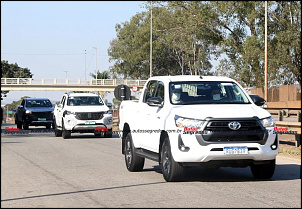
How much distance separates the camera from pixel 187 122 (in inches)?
467

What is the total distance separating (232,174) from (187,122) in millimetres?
2402

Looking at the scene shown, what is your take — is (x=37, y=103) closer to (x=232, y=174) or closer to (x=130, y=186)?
(x=232, y=174)

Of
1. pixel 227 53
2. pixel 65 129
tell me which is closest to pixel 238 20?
pixel 227 53

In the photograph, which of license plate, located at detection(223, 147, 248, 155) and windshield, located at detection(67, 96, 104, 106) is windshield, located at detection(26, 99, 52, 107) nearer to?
windshield, located at detection(67, 96, 104, 106)

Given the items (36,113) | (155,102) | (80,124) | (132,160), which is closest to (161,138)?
(155,102)

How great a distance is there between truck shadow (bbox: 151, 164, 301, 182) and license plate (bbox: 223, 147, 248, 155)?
0.96m

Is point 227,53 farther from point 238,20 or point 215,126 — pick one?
point 215,126

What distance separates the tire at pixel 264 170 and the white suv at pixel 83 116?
52.2ft

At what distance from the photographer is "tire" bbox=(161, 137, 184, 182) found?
1198cm

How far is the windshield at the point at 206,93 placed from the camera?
13.0 m

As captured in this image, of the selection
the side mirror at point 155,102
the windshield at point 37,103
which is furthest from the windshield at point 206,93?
the windshield at point 37,103

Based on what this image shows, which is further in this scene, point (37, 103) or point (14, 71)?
point (14, 71)

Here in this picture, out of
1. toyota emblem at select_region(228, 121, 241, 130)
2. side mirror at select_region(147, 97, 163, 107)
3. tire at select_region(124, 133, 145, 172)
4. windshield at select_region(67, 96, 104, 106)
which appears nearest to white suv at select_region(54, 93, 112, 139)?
windshield at select_region(67, 96, 104, 106)

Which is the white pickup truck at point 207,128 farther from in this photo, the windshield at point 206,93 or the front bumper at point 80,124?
the front bumper at point 80,124
